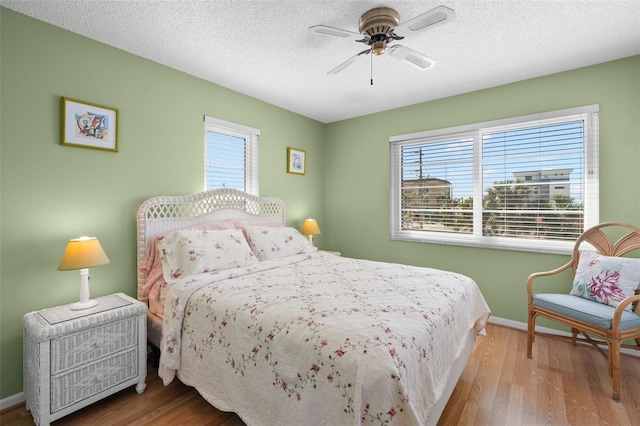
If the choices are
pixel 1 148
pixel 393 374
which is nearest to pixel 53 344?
pixel 1 148

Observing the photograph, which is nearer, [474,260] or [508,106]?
[508,106]

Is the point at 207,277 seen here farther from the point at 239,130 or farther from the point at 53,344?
the point at 239,130

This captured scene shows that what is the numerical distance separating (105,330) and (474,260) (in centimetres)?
350

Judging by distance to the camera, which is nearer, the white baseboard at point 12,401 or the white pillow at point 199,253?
the white baseboard at point 12,401

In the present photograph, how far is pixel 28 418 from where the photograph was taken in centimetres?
183

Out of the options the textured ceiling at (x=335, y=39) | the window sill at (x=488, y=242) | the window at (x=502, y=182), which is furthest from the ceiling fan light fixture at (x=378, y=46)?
the window sill at (x=488, y=242)

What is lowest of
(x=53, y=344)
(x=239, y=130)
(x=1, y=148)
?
(x=53, y=344)

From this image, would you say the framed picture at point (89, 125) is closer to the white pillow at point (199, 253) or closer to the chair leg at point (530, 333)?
the white pillow at point (199, 253)

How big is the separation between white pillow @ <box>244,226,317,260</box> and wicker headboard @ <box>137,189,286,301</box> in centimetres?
36

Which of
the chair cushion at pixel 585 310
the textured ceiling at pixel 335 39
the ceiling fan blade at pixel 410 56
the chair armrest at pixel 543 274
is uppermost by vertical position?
the textured ceiling at pixel 335 39

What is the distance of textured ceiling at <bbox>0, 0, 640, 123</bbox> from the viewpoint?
6.37ft

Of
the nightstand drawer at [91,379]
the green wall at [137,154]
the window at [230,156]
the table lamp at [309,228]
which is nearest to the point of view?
the nightstand drawer at [91,379]

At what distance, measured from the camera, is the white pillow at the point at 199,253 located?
7.43ft

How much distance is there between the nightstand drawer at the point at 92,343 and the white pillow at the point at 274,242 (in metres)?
1.14
